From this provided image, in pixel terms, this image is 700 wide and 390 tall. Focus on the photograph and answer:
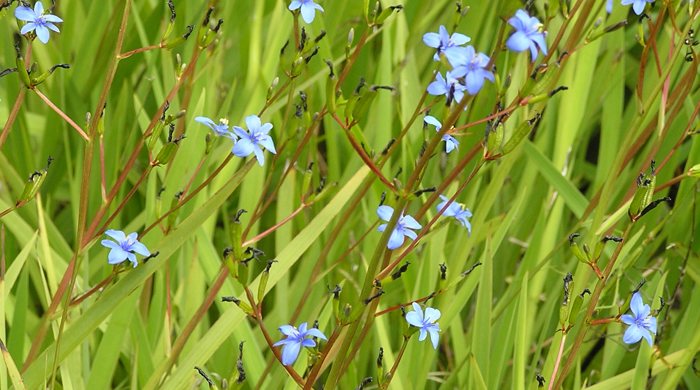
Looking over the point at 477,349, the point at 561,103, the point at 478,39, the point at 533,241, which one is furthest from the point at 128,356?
the point at 478,39

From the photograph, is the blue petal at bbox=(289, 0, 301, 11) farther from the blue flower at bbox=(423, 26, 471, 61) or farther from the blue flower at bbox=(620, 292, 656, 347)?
the blue flower at bbox=(620, 292, 656, 347)

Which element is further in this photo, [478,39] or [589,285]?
[478,39]

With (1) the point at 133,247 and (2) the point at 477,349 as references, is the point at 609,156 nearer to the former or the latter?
(2) the point at 477,349

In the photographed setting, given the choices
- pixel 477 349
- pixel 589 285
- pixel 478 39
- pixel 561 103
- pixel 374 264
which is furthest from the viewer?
pixel 478 39

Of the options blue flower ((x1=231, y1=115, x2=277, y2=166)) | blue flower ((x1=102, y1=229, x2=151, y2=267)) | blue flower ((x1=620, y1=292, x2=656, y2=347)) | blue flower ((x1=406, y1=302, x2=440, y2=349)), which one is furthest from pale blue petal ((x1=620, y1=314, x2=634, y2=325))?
blue flower ((x1=102, y1=229, x2=151, y2=267))

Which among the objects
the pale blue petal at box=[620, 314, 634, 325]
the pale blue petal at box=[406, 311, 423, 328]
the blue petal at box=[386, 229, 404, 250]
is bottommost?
the pale blue petal at box=[406, 311, 423, 328]
